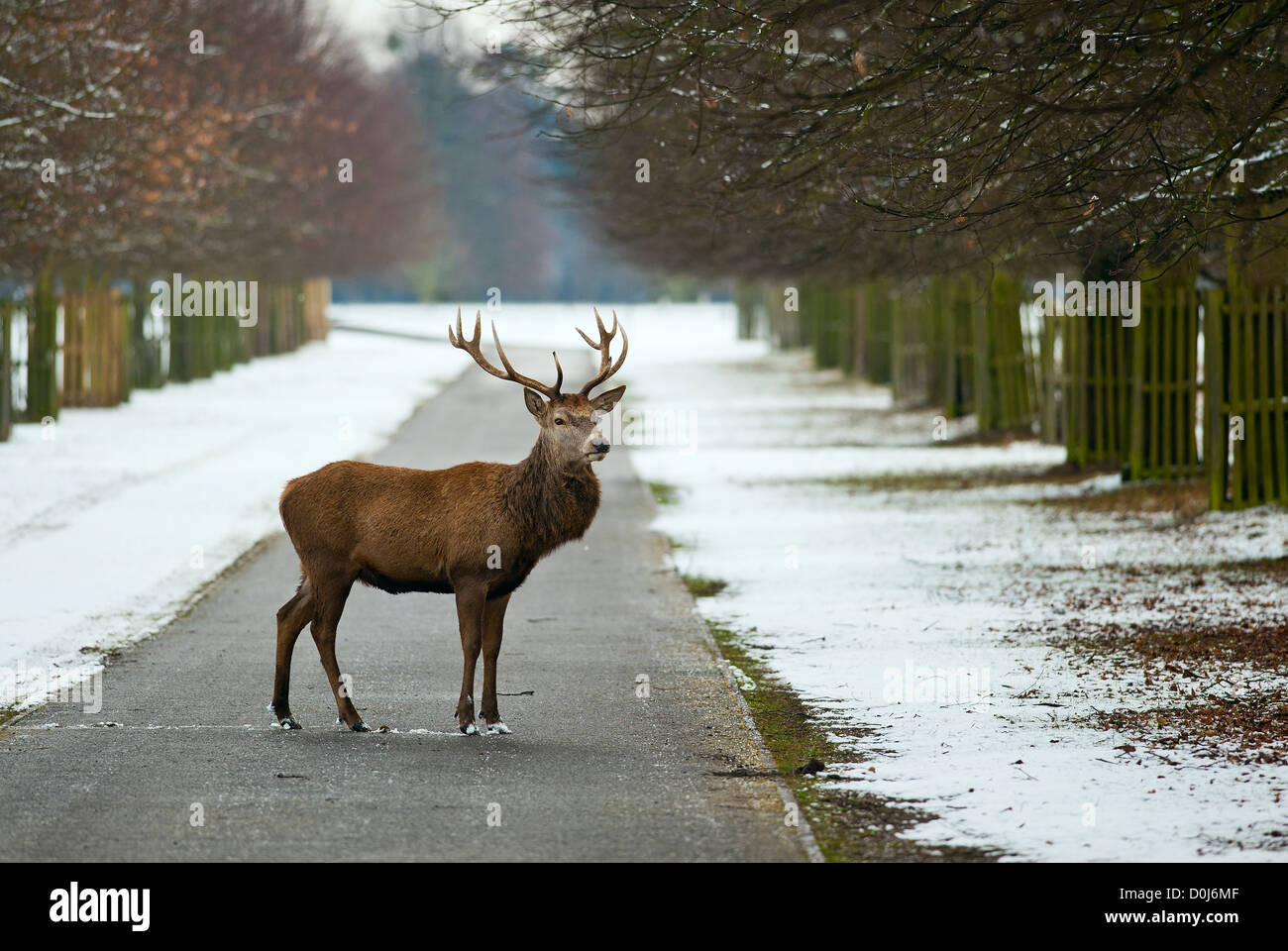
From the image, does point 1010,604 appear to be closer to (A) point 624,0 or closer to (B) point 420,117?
(A) point 624,0

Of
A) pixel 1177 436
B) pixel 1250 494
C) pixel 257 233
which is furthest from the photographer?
pixel 257 233

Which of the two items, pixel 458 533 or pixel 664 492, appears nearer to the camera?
pixel 458 533

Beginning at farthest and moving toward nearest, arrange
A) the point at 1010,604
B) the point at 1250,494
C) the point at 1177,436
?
1. the point at 1177,436
2. the point at 1250,494
3. the point at 1010,604

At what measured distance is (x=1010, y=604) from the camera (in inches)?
502

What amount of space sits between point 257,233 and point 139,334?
8.47 meters

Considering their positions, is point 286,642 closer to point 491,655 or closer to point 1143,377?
point 491,655

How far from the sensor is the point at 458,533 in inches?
344

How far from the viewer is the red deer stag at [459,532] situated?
8727 millimetres

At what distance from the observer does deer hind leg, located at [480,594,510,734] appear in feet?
28.7

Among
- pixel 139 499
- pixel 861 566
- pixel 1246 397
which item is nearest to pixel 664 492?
pixel 139 499

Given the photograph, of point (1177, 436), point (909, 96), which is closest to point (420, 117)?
point (1177, 436)

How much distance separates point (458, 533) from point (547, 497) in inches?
18.6

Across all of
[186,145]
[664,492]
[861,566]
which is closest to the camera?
[861,566]

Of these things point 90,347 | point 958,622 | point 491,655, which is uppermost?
point 90,347
